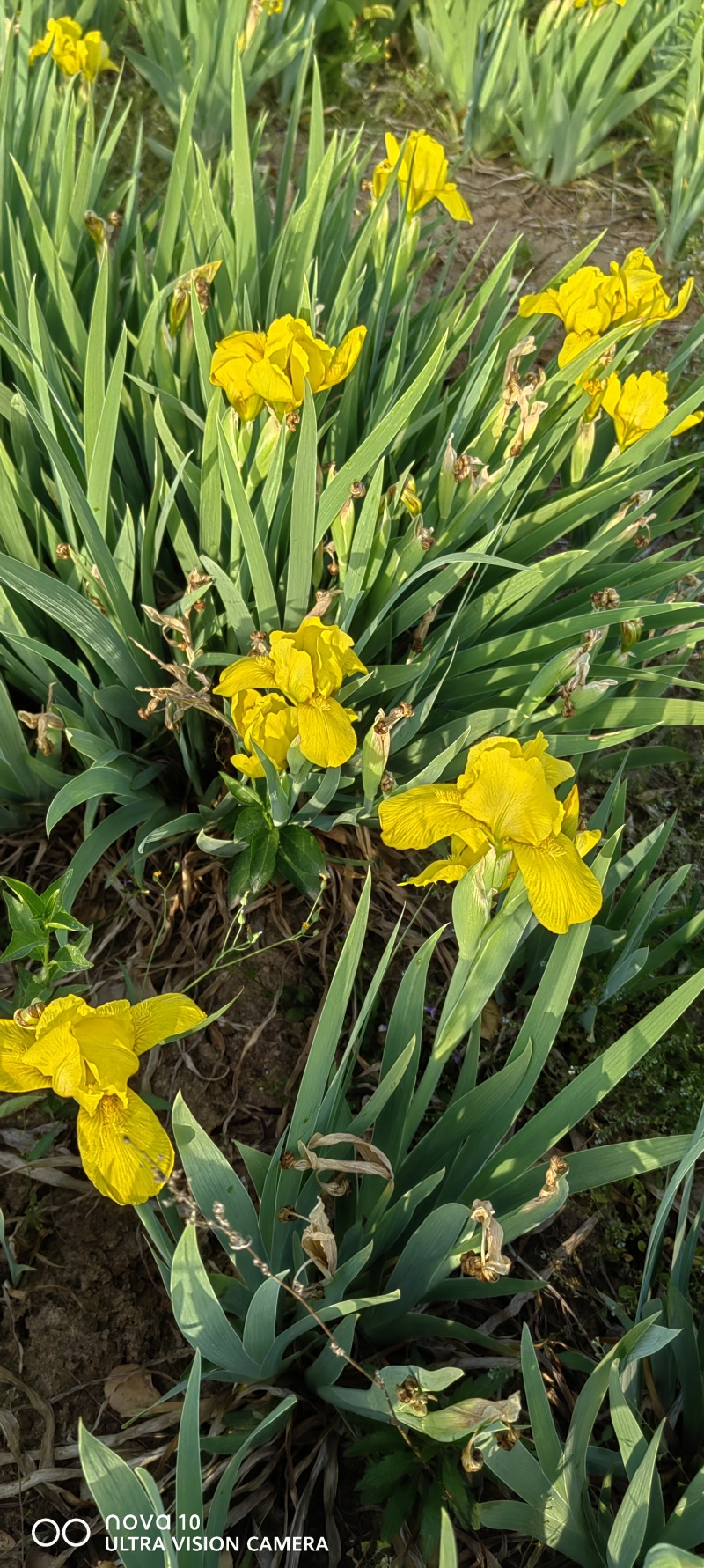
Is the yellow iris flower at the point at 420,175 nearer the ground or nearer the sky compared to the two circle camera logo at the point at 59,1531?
nearer the sky

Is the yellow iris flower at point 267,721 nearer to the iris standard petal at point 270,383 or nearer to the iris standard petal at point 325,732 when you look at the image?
the iris standard petal at point 325,732

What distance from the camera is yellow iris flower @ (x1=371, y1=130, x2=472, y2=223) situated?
1561mm

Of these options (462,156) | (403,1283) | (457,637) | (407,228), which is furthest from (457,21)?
(403,1283)

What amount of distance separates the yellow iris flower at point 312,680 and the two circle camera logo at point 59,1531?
2.79ft

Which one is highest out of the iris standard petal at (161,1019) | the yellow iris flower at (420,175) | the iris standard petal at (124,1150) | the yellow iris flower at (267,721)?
the yellow iris flower at (420,175)

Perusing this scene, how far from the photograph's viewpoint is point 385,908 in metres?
1.46

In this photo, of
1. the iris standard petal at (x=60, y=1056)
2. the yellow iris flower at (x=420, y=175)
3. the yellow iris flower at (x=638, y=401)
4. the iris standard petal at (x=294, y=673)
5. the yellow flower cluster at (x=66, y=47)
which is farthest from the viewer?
the yellow flower cluster at (x=66, y=47)

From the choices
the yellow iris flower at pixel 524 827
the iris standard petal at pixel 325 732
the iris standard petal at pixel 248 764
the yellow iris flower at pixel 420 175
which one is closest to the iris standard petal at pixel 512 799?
the yellow iris flower at pixel 524 827

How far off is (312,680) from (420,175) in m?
1.07

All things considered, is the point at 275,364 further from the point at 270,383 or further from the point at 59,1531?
the point at 59,1531

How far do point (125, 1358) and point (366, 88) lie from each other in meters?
3.47

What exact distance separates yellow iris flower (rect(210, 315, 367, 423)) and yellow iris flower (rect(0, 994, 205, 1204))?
778 millimetres

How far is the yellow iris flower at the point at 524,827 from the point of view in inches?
33.9

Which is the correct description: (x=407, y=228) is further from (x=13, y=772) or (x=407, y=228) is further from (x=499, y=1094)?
(x=499, y=1094)
